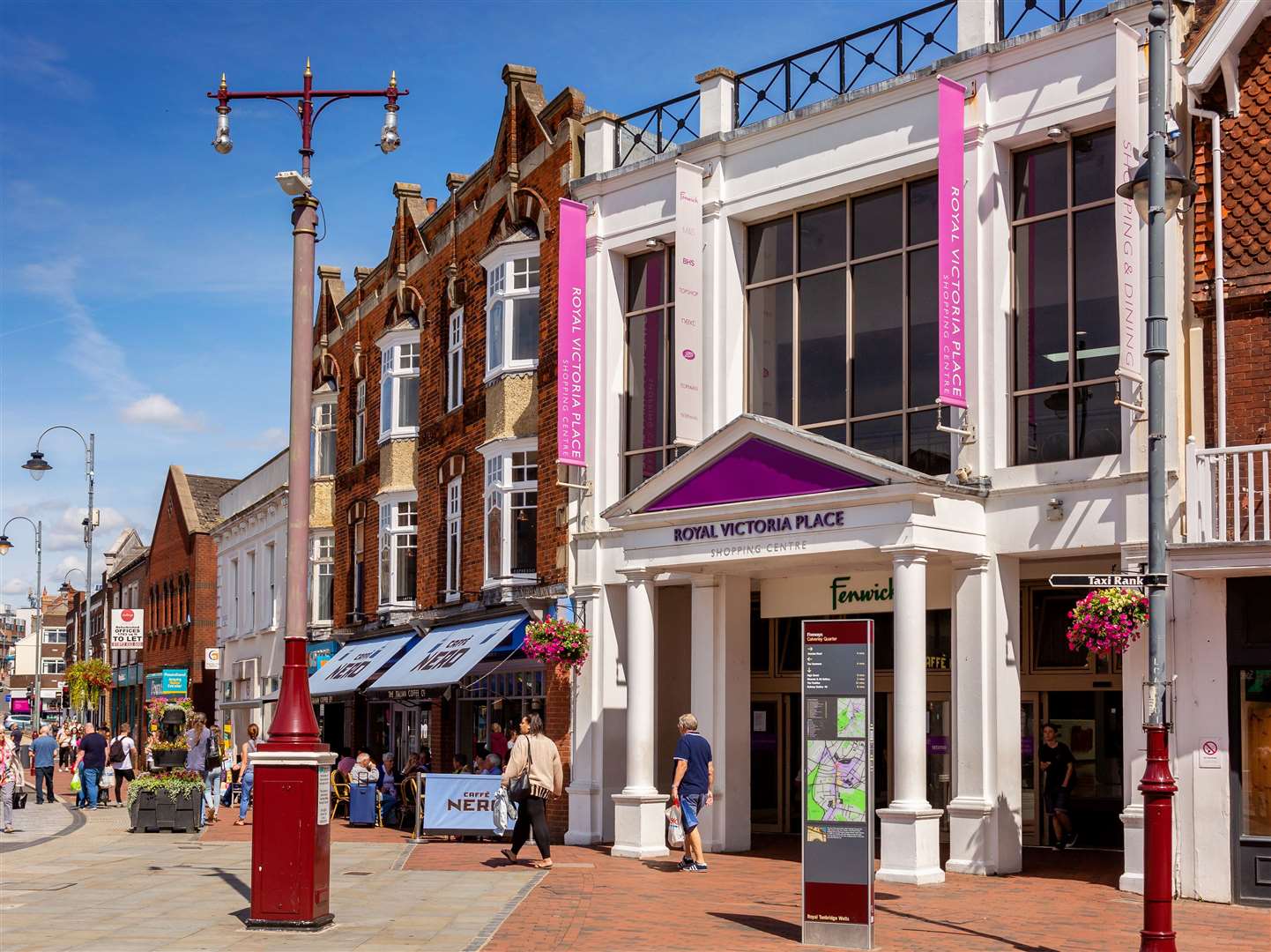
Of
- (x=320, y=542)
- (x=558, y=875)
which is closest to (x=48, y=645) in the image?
(x=320, y=542)

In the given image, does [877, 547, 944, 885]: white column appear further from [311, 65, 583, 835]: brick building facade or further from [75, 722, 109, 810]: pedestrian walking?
[75, 722, 109, 810]: pedestrian walking

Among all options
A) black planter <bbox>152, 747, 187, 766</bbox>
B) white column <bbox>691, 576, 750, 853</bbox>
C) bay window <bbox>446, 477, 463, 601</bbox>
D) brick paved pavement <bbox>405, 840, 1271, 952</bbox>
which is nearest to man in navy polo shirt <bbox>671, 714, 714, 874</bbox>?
brick paved pavement <bbox>405, 840, 1271, 952</bbox>

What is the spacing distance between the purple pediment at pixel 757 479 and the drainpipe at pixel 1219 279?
3591 mm

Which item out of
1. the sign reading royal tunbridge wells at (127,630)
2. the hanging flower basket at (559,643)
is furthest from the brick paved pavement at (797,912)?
the sign reading royal tunbridge wells at (127,630)

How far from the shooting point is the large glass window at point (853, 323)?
18.5 metres

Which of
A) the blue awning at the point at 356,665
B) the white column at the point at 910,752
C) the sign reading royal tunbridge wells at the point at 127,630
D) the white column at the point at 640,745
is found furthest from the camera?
the sign reading royal tunbridge wells at the point at 127,630

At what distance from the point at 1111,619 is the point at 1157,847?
434cm

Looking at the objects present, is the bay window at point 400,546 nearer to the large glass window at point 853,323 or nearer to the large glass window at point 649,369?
the large glass window at point 649,369

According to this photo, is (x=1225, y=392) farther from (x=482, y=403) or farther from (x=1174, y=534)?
(x=482, y=403)

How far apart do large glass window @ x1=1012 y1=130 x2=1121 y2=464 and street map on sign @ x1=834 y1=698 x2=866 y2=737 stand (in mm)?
5722

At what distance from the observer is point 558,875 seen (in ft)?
55.4

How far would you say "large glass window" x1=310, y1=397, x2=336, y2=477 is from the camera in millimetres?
37062

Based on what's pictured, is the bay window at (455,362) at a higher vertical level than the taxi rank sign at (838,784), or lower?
higher

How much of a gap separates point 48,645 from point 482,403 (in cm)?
13815
